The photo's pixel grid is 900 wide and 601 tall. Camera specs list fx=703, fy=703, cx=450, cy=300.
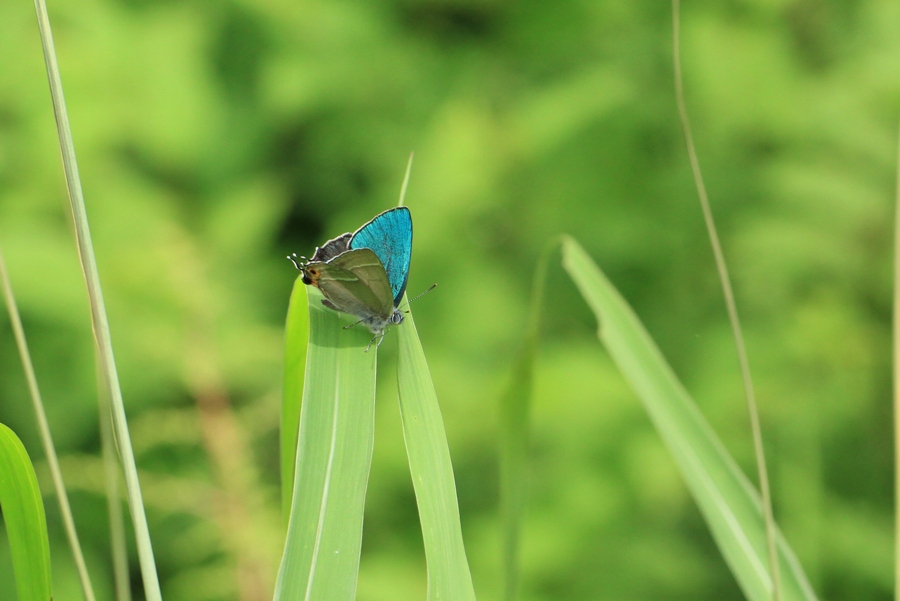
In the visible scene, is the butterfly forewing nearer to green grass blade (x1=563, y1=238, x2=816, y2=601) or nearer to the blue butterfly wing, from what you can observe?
the blue butterfly wing

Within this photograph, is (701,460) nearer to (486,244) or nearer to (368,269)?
(368,269)

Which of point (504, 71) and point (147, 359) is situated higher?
point (504, 71)

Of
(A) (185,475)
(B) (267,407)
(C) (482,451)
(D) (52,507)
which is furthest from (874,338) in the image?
(D) (52,507)

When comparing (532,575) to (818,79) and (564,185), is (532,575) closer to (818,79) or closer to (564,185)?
(564,185)

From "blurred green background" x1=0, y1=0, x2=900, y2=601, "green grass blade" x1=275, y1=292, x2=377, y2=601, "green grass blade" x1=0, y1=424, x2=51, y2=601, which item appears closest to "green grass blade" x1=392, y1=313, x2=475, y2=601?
"green grass blade" x1=275, y1=292, x2=377, y2=601

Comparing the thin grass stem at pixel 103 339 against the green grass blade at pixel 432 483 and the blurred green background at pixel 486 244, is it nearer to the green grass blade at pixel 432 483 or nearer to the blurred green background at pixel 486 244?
the green grass blade at pixel 432 483

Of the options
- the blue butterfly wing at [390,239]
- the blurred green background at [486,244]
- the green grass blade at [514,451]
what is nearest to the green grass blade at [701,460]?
the green grass blade at [514,451]
